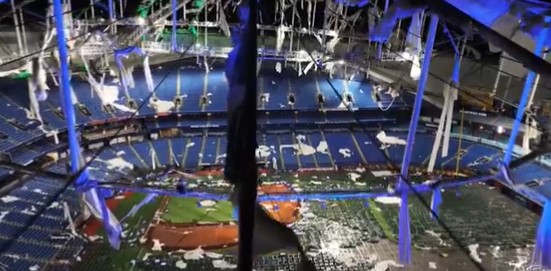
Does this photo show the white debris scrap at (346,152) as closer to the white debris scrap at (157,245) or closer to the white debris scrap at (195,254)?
the white debris scrap at (195,254)

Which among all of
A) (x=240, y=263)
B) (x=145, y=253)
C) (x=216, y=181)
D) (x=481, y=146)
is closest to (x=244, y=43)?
(x=240, y=263)

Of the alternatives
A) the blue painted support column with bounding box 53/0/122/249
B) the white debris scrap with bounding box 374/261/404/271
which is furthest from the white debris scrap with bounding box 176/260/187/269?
the white debris scrap with bounding box 374/261/404/271

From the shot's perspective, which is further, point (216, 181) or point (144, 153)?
point (144, 153)

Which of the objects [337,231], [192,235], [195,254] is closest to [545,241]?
[337,231]

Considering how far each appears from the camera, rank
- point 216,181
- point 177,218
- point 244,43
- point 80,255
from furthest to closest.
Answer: point 216,181 → point 177,218 → point 80,255 → point 244,43

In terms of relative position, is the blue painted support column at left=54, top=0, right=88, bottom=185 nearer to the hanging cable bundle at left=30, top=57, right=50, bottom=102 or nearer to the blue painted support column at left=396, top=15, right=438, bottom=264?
the hanging cable bundle at left=30, top=57, right=50, bottom=102

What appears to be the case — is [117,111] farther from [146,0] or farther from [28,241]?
[28,241]

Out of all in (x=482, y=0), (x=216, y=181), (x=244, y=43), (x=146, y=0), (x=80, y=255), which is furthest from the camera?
(x=146, y=0)
